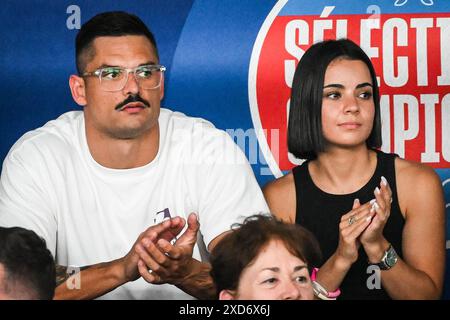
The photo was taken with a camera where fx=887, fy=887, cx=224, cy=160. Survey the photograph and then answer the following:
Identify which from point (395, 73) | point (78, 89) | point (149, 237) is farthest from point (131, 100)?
point (395, 73)

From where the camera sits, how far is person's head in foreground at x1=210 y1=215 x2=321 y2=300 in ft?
6.29

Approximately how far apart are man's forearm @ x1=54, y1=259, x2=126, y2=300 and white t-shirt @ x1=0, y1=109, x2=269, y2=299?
0.14 feet

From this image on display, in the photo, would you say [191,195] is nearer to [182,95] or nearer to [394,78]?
[182,95]

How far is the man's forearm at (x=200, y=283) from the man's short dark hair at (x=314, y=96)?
0.42m

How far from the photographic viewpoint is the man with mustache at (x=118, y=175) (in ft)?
7.30

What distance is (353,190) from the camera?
229 cm

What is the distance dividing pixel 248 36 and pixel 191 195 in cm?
47

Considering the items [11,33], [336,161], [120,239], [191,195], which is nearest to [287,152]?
[336,161]

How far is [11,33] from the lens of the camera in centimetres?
242

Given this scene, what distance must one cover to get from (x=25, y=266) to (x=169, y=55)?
82cm

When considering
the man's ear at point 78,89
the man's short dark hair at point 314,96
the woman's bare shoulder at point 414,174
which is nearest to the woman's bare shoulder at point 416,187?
the woman's bare shoulder at point 414,174

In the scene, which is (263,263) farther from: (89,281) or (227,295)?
(89,281)

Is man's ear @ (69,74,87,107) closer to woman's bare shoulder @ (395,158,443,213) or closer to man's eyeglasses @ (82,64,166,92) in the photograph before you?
man's eyeglasses @ (82,64,166,92)

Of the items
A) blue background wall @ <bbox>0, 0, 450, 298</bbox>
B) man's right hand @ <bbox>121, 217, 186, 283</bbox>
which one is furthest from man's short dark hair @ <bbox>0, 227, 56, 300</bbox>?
blue background wall @ <bbox>0, 0, 450, 298</bbox>
